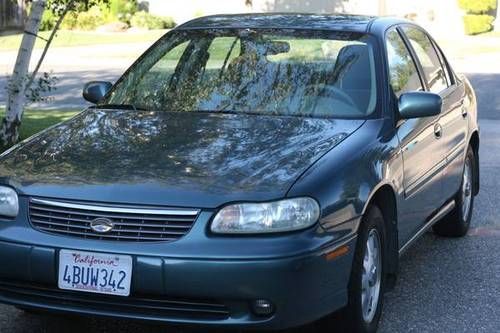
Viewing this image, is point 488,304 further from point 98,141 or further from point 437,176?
point 98,141

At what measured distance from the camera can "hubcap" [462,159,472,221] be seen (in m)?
6.23

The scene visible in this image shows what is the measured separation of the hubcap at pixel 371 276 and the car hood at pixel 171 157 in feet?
1.74

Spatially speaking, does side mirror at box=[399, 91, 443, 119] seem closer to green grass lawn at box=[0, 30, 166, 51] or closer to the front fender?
the front fender

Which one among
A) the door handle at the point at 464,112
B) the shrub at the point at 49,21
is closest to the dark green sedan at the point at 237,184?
the door handle at the point at 464,112

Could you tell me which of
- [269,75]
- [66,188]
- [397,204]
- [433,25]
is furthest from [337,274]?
[433,25]

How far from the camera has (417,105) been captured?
15.0ft

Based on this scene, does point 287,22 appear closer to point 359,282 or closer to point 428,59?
point 428,59

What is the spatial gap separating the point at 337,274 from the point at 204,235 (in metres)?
0.63

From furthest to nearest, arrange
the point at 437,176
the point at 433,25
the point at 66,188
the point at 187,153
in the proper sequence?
the point at 433,25 < the point at 437,176 < the point at 187,153 < the point at 66,188

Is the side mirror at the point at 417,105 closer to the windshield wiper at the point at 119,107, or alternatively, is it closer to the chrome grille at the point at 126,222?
the windshield wiper at the point at 119,107

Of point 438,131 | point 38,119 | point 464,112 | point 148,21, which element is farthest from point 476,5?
point 438,131

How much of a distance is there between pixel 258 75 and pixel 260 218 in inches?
59.6

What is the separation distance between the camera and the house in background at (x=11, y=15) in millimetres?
31969

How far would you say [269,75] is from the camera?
190 inches
